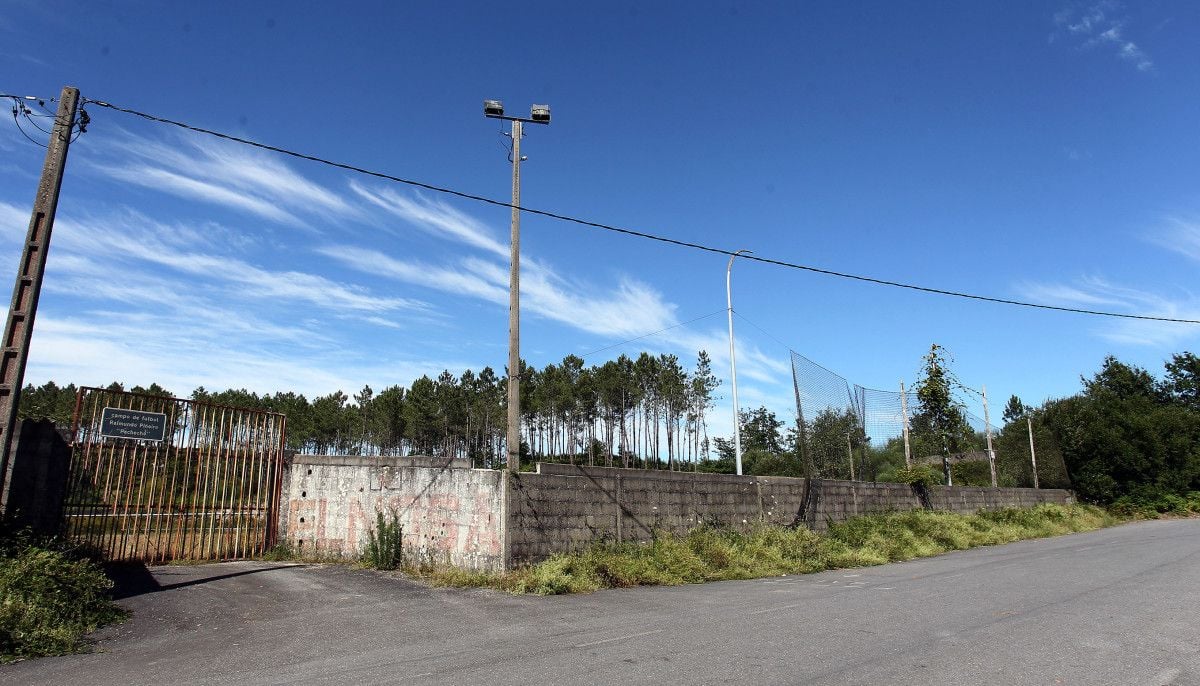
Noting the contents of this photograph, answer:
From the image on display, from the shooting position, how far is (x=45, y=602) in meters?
7.24

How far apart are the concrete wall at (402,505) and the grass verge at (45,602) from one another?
4.55 m

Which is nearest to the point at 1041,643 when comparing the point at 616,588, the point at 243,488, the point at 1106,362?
the point at 616,588

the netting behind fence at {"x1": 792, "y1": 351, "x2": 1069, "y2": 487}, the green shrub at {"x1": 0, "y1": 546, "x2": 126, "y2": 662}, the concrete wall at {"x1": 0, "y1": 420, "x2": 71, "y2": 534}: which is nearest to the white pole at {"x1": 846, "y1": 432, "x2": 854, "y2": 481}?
the netting behind fence at {"x1": 792, "y1": 351, "x2": 1069, "y2": 487}

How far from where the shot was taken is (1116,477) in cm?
3400

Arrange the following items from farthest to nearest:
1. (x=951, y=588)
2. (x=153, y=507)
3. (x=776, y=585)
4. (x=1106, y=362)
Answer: (x=1106, y=362) → (x=153, y=507) → (x=776, y=585) → (x=951, y=588)

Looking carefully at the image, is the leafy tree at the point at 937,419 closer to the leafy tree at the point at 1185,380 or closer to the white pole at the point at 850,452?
the white pole at the point at 850,452

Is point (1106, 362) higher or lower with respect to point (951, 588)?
higher

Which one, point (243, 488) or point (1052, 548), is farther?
point (1052, 548)

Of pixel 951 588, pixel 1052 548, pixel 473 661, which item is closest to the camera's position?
pixel 473 661

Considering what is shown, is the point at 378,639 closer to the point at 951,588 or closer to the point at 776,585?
the point at 776,585

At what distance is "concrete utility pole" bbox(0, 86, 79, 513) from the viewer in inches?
336

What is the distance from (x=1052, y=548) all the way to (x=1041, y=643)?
14.1m

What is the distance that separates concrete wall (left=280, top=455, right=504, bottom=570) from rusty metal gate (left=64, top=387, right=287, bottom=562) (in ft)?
2.25

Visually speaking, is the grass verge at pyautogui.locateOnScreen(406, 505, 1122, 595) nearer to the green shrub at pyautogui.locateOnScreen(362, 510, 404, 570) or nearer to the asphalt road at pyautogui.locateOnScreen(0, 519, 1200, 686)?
the asphalt road at pyautogui.locateOnScreen(0, 519, 1200, 686)
